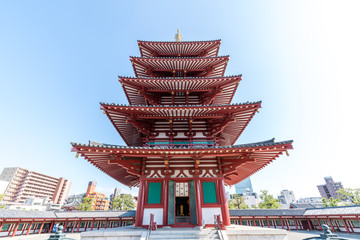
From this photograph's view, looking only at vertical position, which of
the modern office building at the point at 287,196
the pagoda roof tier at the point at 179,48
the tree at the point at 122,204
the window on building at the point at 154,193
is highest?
the pagoda roof tier at the point at 179,48

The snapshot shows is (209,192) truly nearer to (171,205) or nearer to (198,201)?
(198,201)

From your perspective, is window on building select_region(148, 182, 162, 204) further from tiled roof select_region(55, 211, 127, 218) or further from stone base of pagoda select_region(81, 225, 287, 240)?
tiled roof select_region(55, 211, 127, 218)

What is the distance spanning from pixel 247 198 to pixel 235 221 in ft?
221

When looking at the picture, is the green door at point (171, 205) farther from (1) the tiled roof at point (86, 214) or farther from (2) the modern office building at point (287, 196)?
(2) the modern office building at point (287, 196)

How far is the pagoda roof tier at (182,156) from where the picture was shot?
9.23m

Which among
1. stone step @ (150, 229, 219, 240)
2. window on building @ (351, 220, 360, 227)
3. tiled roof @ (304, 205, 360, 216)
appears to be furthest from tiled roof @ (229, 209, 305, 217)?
stone step @ (150, 229, 219, 240)

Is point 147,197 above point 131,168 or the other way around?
the other way around

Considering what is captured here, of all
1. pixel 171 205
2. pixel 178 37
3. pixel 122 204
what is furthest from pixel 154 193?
pixel 122 204

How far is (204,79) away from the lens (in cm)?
1286

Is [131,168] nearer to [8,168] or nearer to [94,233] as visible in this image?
[94,233]

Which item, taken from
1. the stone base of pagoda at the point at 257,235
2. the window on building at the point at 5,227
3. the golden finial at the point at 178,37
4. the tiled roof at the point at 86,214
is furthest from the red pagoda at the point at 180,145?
the window on building at the point at 5,227

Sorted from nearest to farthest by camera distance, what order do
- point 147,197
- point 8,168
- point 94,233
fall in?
point 94,233 → point 147,197 → point 8,168

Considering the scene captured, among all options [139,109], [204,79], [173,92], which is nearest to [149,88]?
[173,92]

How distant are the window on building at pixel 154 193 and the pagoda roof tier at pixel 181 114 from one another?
361 cm
